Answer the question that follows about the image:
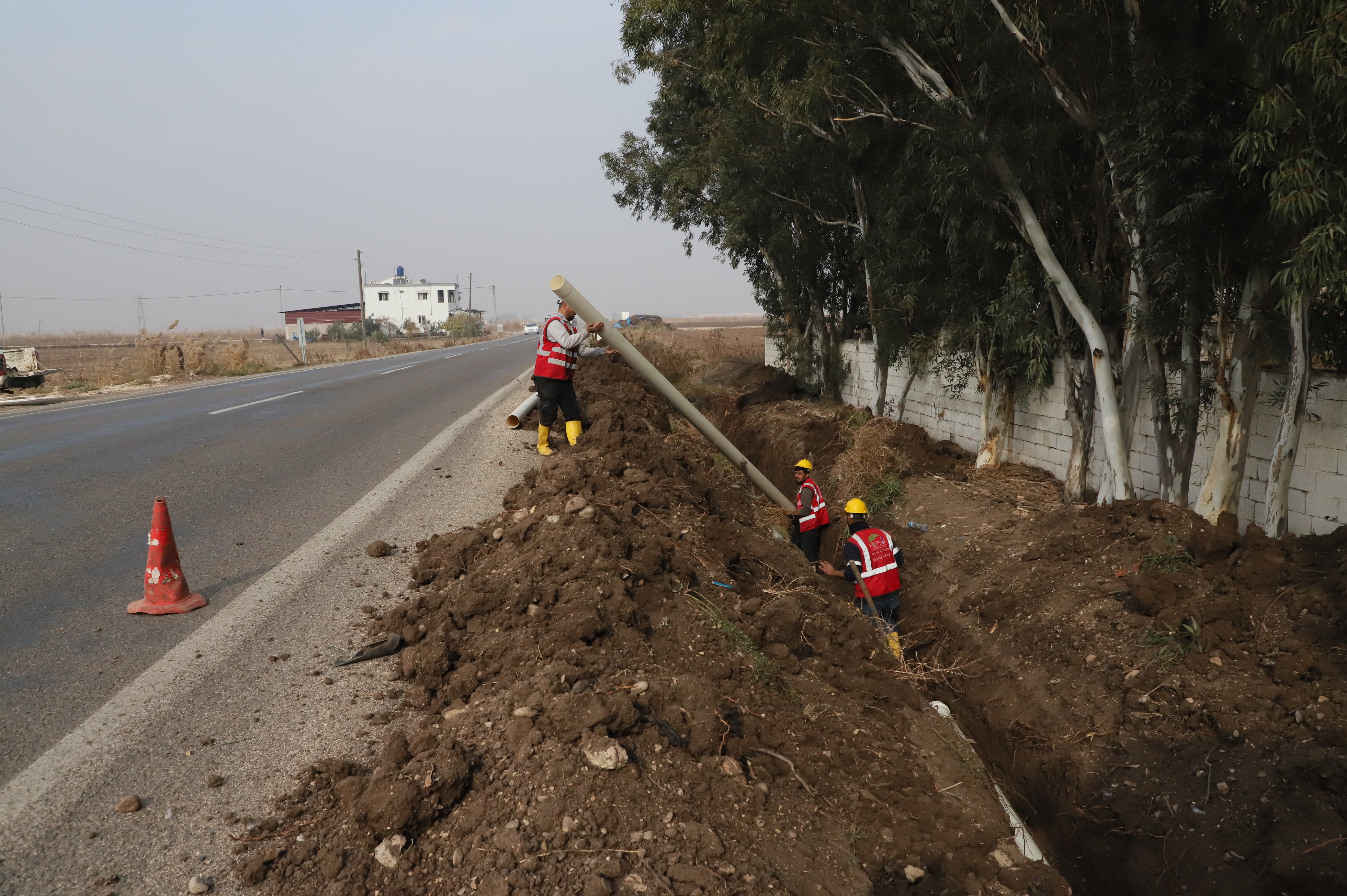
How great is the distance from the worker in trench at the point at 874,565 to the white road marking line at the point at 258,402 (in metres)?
9.03

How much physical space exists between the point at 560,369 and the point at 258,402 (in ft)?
24.9

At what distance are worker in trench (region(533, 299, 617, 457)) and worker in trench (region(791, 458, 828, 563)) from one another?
294 centimetres

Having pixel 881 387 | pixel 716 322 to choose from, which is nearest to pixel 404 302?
pixel 716 322

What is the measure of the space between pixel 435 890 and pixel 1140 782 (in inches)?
192

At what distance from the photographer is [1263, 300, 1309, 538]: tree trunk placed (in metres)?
6.03

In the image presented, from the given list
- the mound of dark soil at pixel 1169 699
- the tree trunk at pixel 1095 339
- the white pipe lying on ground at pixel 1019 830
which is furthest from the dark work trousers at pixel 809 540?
the white pipe lying on ground at pixel 1019 830

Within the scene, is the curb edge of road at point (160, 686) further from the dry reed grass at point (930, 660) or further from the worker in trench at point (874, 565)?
the worker in trench at point (874, 565)

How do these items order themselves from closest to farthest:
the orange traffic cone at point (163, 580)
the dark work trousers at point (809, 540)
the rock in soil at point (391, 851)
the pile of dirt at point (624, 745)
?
the rock in soil at point (391, 851) → the pile of dirt at point (624, 745) → the orange traffic cone at point (163, 580) → the dark work trousers at point (809, 540)

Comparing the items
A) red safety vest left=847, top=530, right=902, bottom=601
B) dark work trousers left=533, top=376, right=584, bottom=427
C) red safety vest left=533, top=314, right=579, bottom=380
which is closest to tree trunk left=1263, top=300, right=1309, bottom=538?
red safety vest left=847, top=530, right=902, bottom=601

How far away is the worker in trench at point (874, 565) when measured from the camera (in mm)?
7895

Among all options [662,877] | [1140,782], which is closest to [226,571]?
[662,877]

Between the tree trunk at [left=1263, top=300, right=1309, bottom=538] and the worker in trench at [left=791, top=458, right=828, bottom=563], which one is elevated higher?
the tree trunk at [left=1263, top=300, right=1309, bottom=538]

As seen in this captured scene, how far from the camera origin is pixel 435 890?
247cm

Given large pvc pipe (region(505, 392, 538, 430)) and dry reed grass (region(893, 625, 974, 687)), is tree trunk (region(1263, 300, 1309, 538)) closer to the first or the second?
dry reed grass (region(893, 625, 974, 687))
